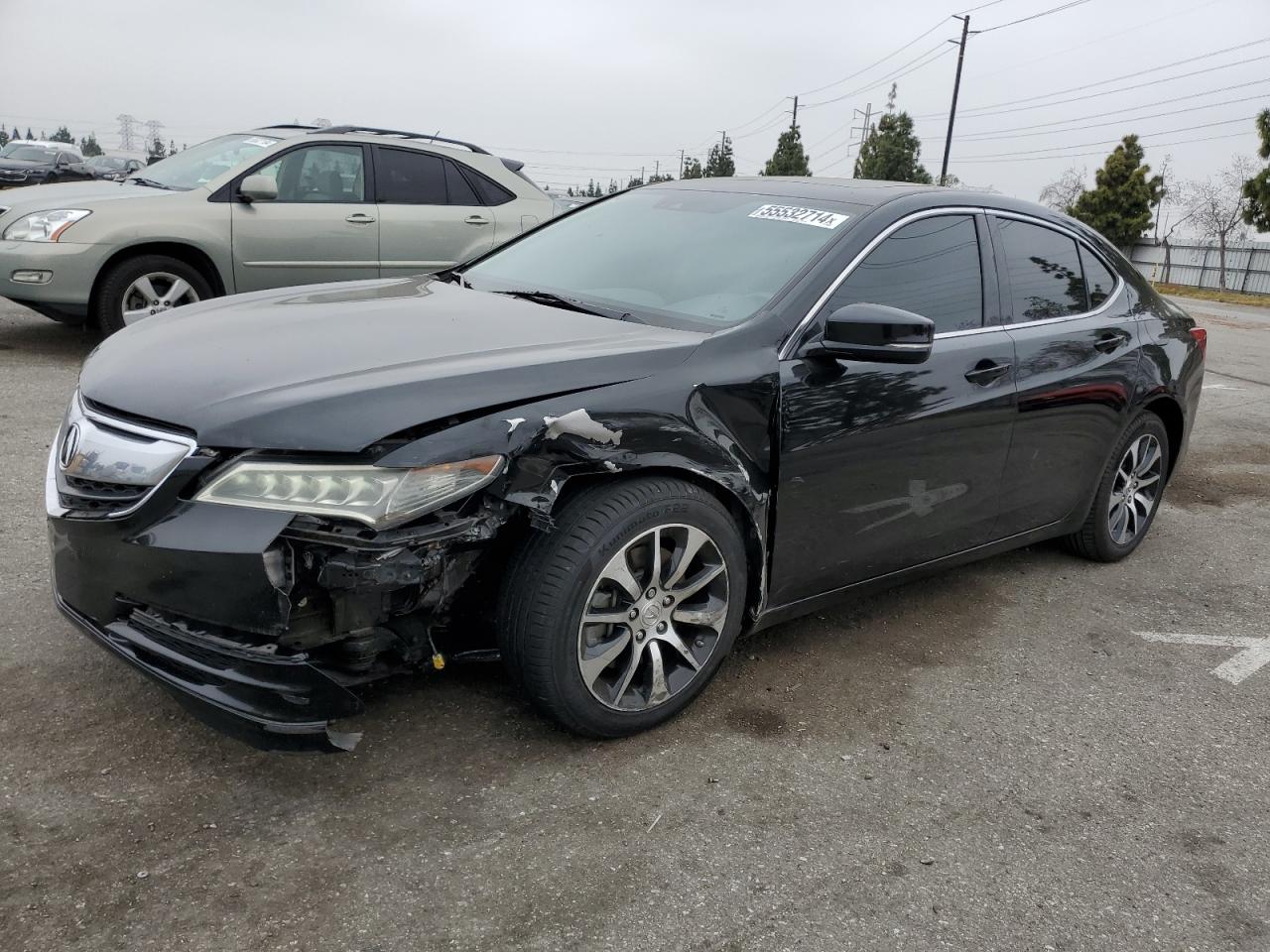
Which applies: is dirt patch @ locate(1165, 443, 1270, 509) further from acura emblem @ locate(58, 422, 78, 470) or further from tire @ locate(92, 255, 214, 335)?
tire @ locate(92, 255, 214, 335)

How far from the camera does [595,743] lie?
292cm

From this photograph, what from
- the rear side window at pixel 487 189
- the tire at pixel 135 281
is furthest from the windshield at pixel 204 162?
the rear side window at pixel 487 189

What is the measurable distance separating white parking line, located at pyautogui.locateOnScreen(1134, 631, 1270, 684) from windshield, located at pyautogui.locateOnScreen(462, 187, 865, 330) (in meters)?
2.08

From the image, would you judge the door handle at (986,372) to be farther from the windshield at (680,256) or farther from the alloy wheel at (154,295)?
the alloy wheel at (154,295)

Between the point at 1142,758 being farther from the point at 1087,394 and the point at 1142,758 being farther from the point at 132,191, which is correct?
the point at 132,191

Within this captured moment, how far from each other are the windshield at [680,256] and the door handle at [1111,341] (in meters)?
1.36

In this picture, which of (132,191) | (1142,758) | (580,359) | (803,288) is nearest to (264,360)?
(580,359)

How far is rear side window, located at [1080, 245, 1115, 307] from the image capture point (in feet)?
14.0

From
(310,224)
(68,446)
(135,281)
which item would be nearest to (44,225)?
(135,281)

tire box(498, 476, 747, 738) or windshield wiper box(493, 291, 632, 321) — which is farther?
windshield wiper box(493, 291, 632, 321)

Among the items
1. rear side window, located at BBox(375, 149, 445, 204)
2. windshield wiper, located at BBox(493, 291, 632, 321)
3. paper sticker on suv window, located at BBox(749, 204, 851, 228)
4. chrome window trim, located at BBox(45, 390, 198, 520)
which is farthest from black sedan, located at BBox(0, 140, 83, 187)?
paper sticker on suv window, located at BBox(749, 204, 851, 228)

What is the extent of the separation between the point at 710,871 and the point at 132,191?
680 cm

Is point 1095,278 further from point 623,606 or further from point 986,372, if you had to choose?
point 623,606

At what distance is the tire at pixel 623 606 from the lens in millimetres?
2623
